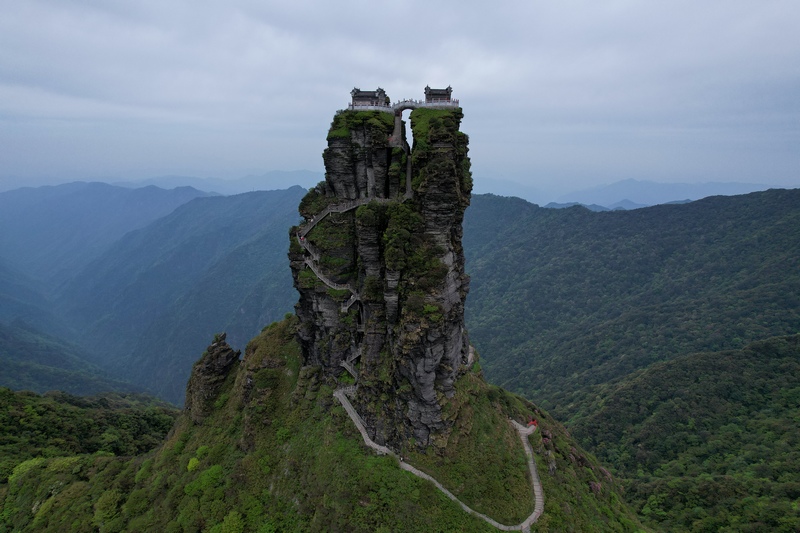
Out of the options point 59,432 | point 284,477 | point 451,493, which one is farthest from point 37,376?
point 451,493

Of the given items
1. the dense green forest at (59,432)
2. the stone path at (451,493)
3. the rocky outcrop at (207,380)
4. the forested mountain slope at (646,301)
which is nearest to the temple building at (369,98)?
the stone path at (451,493)

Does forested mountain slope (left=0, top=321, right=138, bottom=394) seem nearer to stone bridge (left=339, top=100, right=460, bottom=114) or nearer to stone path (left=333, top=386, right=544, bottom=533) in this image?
stone path (left=333, top=386, right=544, bottom=533)

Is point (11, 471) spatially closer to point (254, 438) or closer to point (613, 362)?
point (254, 438)

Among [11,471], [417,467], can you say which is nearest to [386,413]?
[417,467]

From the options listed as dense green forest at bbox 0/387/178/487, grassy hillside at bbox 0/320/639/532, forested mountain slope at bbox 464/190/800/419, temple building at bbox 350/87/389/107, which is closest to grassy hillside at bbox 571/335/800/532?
forested mountain slope at bbox 464/190/800/419

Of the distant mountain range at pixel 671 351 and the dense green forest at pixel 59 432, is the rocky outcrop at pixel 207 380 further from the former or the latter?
→ the distant mountain range at pixel 671 351

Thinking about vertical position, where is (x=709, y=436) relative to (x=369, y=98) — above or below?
below

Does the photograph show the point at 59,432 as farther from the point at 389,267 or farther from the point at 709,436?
the point at 709,436
